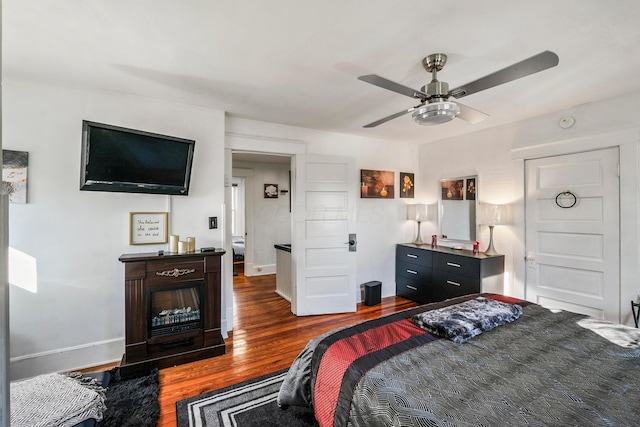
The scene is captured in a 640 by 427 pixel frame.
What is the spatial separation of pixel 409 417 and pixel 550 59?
5.93 ft

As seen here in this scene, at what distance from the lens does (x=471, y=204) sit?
3.98 metres

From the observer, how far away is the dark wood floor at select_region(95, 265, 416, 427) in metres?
2.30

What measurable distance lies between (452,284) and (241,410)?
2.71 metres


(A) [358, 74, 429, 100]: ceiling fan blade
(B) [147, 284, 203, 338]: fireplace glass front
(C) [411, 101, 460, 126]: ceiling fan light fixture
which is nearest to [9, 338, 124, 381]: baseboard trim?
(B) [147, 284, 203, 338]: fireplace glass front

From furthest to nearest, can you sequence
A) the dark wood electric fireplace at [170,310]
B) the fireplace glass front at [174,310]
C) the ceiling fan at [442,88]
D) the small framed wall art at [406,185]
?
the small framed wall art at [406,185]
the fireplace glass front at [174,310]
the dark wood electric fireplace at [170,310]
the ceiling fan at [442,88]

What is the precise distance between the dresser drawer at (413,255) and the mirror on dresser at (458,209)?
465 millimetres

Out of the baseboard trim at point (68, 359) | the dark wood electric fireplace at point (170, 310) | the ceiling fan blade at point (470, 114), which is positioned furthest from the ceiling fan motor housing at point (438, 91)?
the baseboard trim at point (68, 359)

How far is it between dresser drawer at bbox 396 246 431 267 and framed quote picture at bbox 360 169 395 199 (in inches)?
31.3

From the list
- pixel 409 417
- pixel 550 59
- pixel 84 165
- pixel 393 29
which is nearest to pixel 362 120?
pixel 393 29

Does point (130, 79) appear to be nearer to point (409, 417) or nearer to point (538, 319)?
point (409, 417)

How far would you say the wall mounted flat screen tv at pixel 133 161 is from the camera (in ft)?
7.65

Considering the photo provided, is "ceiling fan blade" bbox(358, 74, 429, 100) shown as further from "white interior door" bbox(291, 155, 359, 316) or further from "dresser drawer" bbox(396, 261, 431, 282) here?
"dresser drawer" bbox(396, 261, 431, 282)

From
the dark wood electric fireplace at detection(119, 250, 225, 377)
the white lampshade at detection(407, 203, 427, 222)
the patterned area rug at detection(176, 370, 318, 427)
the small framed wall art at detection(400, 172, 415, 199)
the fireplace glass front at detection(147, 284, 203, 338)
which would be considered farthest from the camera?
the small framed wall art at detection(400, 172, 415, 199)

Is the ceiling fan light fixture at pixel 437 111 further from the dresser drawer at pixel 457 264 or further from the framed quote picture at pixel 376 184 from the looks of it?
the framed quote picture at pixel 376 184
